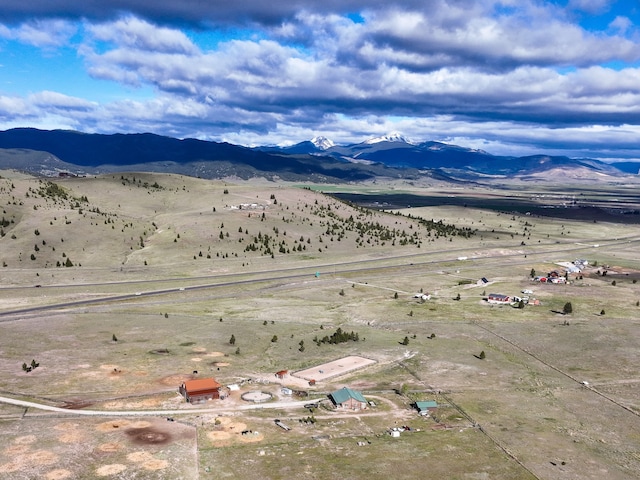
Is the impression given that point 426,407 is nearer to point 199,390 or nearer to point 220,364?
point 199,390

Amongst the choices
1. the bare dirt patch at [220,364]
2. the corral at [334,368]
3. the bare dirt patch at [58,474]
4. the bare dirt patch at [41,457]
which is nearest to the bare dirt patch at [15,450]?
the bare dirt patch at [41,457]

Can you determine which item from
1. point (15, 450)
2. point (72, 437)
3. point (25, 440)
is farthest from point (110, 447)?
point (25, 440)

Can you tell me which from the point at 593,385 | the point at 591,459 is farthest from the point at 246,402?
the point at 593,385

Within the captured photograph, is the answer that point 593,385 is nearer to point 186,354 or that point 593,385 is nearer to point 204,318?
point 186,354

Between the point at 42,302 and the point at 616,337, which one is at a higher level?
the point at 616,337

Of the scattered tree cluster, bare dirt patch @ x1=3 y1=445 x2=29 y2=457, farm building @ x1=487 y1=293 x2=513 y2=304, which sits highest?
farm building @ x1=487 y1=293 x2=513 y2=304

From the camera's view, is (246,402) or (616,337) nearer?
(246,402)

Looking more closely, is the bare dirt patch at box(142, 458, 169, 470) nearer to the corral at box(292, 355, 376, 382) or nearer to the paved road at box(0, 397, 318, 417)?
the paved road at box(0, 397, 318, 417)

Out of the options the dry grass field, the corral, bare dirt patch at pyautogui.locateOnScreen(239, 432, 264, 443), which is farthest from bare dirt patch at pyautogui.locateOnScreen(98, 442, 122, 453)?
the corral
